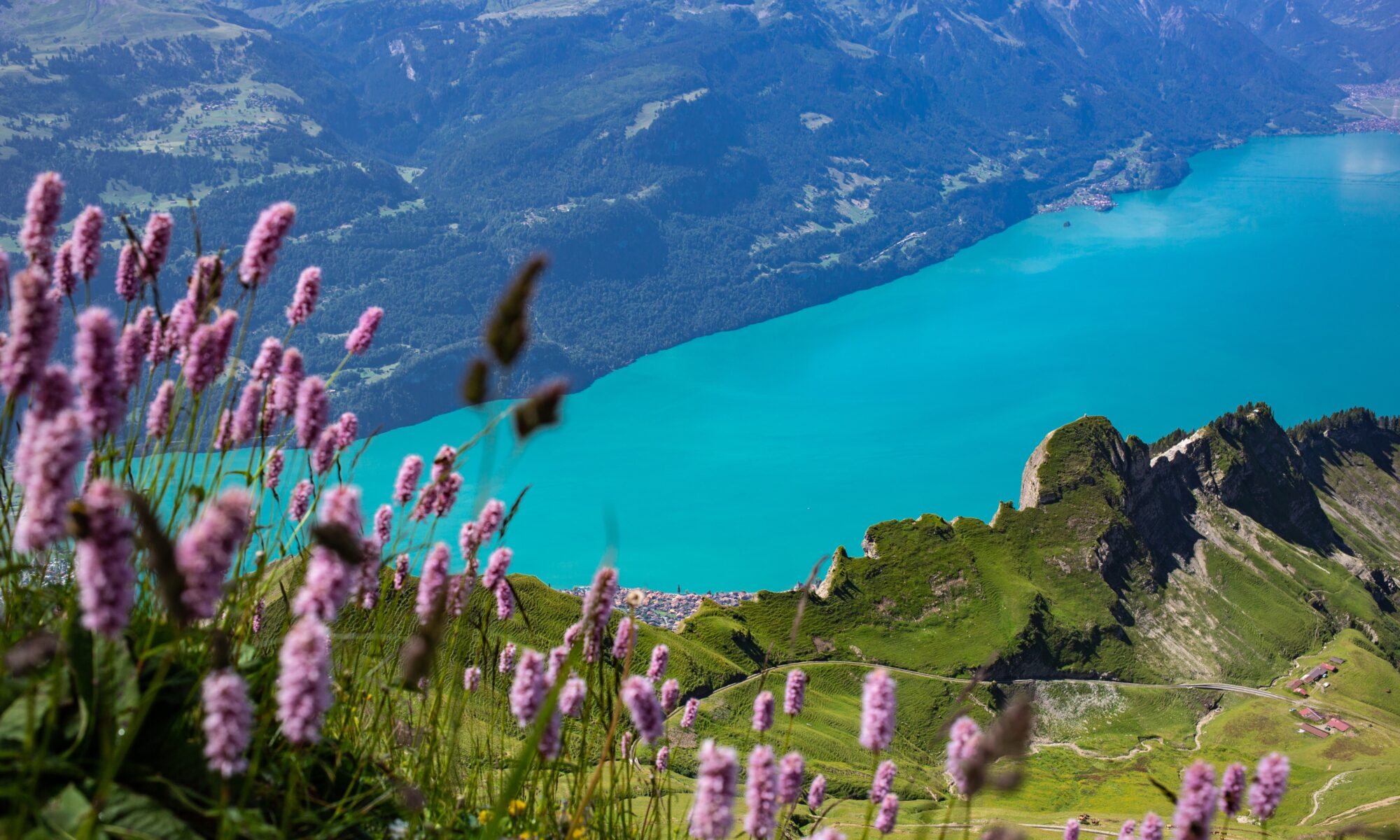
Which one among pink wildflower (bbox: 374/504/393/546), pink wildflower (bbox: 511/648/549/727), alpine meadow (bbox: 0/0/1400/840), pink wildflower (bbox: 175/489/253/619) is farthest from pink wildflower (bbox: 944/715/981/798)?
pink wildflower (bbox: 374/504/393/546)

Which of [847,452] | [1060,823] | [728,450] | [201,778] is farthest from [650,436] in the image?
[201,778]

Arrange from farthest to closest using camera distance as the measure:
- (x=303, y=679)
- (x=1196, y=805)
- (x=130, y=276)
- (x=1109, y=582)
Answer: (x=1109, y=582)
(x=130, y=276)
(x=1196, y=805)
(x=303, y=679)

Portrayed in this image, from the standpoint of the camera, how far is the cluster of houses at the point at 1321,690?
55469 mm

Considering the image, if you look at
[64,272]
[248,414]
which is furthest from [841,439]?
[248,414]

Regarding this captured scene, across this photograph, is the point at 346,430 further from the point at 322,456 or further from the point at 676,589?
the point at 676,589

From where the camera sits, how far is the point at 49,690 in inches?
122

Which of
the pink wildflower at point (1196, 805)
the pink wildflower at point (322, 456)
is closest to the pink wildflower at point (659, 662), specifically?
the pink wildflower at point (322, 456)

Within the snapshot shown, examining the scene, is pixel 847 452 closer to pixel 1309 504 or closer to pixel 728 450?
pixel 728 450

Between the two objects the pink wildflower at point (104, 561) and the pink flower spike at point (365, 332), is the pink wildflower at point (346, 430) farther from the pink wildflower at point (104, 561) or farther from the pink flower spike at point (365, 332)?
the pink wildflower at point (104, 561)

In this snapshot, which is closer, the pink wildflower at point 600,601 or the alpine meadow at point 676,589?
the alpine meadow at point 676,589

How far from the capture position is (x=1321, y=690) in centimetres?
6094

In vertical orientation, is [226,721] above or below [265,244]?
below

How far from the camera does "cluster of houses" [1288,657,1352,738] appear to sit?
2184 inches

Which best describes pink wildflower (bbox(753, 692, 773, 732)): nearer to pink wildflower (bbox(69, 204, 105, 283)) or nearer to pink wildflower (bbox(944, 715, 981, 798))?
pink wildflower (bbox(944, 715, 981, 798))
